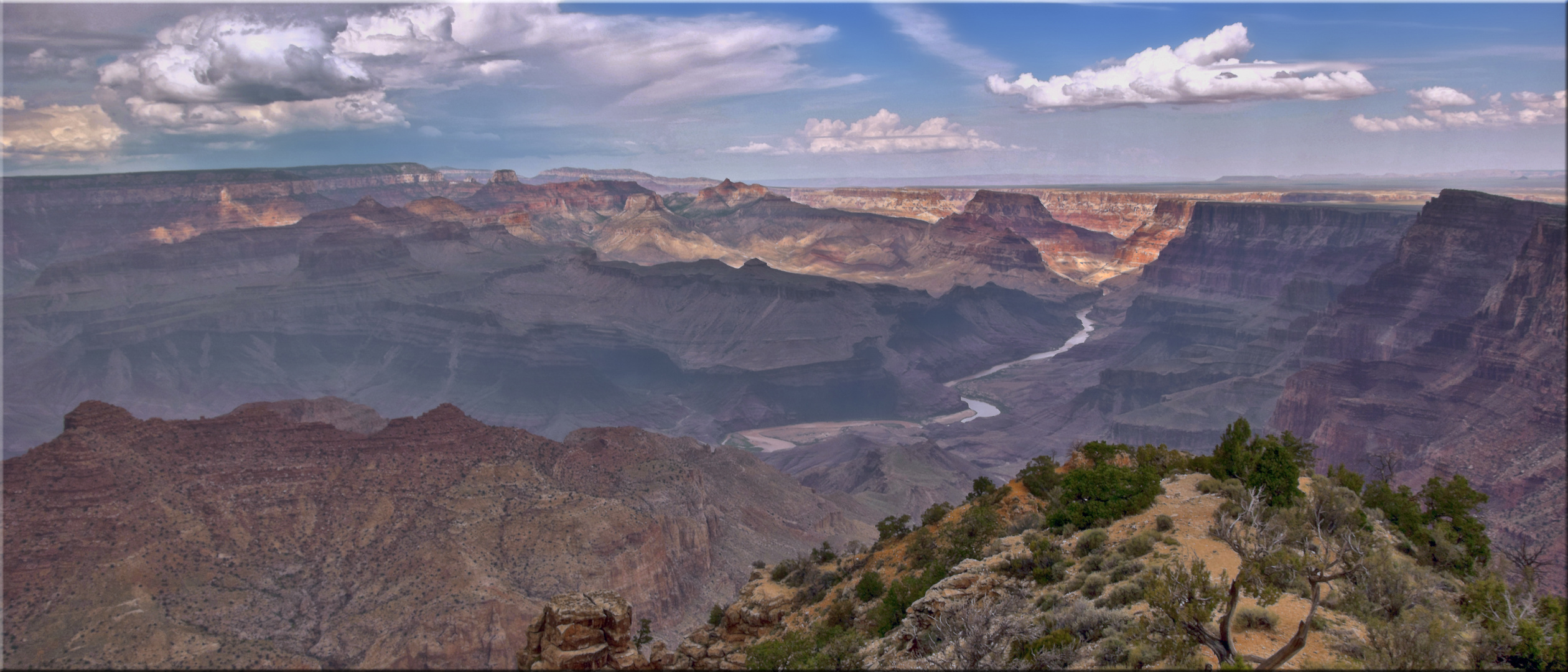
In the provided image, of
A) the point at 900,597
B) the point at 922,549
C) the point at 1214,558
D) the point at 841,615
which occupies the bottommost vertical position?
the point at 841,615

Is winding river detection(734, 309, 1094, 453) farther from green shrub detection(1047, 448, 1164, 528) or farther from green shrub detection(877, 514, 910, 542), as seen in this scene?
green shrub detection(1047, 448, 1164, 528)

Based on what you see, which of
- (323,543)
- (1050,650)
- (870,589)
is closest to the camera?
(1050,650)

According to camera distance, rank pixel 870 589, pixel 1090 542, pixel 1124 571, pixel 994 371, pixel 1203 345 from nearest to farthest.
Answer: pixel 1124 571, pixel 1090 542, pixel 870 589, pixel 1203 345, pixel 994 371

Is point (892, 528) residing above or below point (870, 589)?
below

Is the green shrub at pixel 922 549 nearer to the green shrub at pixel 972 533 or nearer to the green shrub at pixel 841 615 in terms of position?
the green shrub at pixel 972 533

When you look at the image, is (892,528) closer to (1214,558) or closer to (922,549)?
(922,549)

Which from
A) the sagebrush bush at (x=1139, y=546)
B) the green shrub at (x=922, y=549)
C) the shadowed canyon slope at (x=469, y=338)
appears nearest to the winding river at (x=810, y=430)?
the shadowed canyon slope at (x=469, y=338)

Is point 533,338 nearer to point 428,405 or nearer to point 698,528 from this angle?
point 428,405

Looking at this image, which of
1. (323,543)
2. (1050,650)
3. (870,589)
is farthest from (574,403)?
(1050,650)
